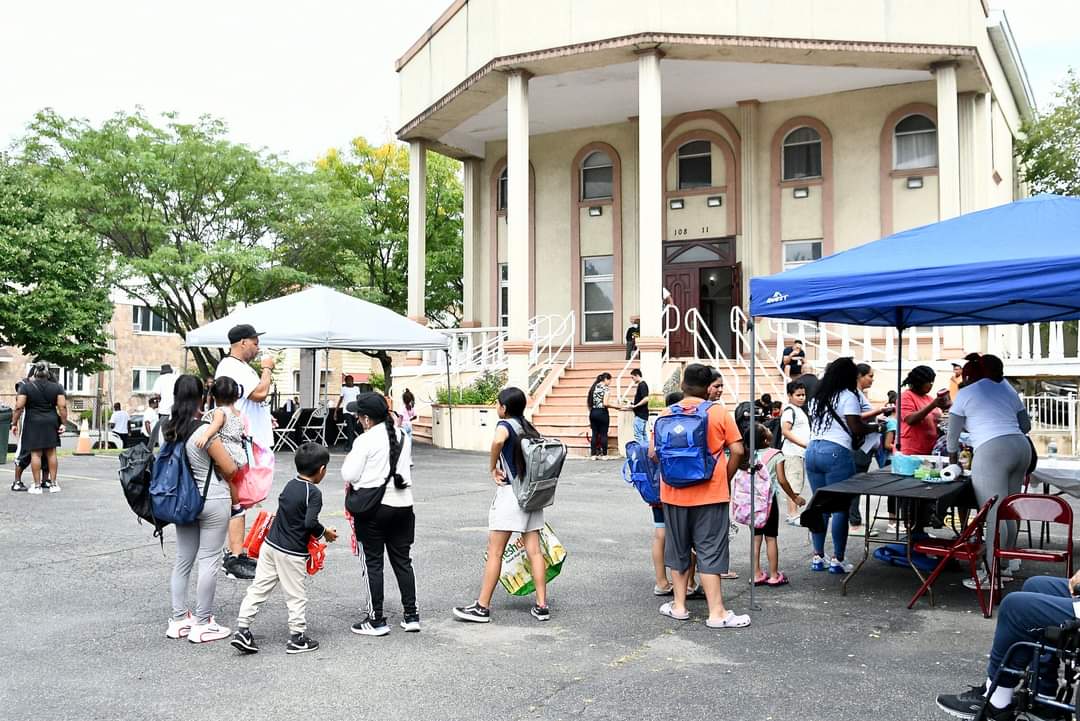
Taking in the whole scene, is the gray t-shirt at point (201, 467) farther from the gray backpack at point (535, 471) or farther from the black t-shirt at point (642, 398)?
the black t-shirt at point (642, 398)

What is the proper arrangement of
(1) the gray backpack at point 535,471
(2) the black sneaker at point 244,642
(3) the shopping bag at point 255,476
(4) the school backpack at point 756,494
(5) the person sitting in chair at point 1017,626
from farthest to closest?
(3) the shopping bag at point 255,476 < (4) the school backpack at point 756,494 < (1) the gray backpack at point 535,471 < (2) the black sneaker at point 244,642 < (5) the person sitting in chair at point 1017,626

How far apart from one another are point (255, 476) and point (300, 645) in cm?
195

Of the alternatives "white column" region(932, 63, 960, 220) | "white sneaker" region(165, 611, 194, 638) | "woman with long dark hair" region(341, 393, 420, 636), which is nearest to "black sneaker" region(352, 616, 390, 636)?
"woman with long dark hair" region(341, 393, 420, 636)

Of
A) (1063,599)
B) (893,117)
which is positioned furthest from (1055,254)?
(893,117)


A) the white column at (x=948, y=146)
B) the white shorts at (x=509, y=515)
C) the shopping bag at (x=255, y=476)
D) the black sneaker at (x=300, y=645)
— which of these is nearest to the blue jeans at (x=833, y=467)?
the white shorts at (x=509, y=515)

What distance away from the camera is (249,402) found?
7.33m

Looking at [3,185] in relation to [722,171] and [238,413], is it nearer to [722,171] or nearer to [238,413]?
[722,171]

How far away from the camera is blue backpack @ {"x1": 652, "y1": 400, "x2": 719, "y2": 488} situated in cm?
612

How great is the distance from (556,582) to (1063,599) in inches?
164

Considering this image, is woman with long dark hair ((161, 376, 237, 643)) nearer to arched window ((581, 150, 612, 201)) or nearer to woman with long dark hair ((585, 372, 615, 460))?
woman with long dark hair ((585, 372, 615, 460))

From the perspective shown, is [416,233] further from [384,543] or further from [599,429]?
[384,543]

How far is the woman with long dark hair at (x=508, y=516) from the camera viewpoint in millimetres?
6254

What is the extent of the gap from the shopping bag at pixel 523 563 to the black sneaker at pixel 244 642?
1.75 metres

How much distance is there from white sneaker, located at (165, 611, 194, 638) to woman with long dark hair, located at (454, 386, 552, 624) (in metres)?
1.71
